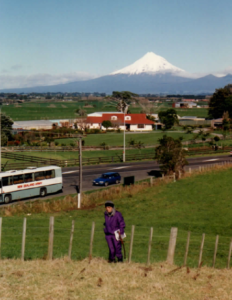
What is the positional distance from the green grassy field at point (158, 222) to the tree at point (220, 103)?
92.9 metres

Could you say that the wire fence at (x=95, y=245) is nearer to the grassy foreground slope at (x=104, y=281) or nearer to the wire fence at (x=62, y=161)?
the grassy foreground slope at (x=104, y=281)

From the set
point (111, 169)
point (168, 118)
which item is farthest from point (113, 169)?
point (168, 118)

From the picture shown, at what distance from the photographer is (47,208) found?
92.2 ft

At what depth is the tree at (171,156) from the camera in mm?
41906

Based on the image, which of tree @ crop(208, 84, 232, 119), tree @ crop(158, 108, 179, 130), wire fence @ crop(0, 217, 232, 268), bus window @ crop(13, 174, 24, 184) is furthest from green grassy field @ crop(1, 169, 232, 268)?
tree @ crop(208, 84, 232, 119)

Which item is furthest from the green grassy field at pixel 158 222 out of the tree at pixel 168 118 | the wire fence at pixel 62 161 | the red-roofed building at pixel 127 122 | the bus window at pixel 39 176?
the red-roofed building at pixel 127 122

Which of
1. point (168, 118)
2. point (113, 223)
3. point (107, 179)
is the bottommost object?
point (107, 179)

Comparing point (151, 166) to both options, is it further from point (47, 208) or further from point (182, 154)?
point (47, 208)

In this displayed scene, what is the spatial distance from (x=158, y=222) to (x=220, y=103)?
11590cm

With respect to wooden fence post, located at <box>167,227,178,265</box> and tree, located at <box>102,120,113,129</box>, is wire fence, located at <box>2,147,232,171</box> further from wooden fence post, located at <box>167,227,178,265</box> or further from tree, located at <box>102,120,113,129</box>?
tree, located at <box>102,120,113,129</box>

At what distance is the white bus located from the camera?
1262 inches

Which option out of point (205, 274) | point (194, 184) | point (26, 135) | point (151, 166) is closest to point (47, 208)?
point (194, 184)

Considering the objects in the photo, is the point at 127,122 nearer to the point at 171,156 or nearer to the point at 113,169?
the point at 113,169

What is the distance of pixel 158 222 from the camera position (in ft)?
78.3
